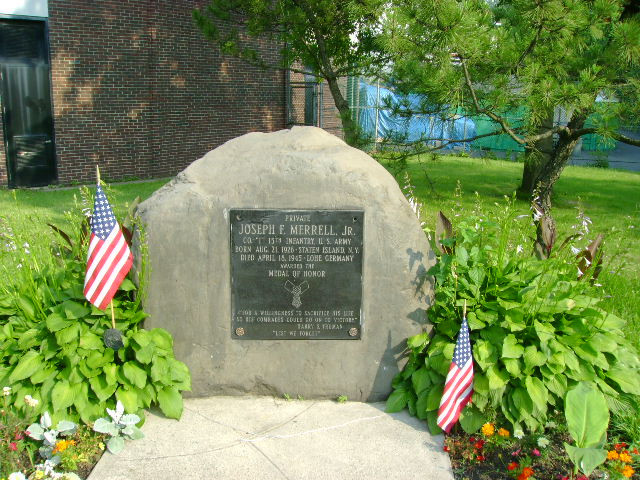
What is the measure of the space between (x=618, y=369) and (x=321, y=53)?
26.6 feet

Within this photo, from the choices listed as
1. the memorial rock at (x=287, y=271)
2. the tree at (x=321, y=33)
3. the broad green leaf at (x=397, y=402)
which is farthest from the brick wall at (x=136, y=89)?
the broad green leaf at (x=397, y=402)

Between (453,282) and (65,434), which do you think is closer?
(65,434)

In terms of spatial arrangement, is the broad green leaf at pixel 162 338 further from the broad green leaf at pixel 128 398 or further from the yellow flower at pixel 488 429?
the yellow flower at pixel 488 429

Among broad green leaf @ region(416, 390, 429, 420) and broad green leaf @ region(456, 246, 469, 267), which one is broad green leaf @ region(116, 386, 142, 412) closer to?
broad green leaf @ region(416, 390, 429, 420)

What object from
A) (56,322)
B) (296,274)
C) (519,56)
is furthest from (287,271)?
(519,56)

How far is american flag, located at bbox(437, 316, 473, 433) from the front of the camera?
3885 mm

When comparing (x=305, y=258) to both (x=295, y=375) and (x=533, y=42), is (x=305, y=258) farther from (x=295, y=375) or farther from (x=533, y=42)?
(x=533, y=42)

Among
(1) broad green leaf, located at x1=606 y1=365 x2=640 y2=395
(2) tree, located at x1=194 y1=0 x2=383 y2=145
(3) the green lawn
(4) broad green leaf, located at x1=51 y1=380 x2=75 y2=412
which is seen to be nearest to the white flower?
(1) broad green leaf, located at x1=606 y1=365 x2=640 y2=395

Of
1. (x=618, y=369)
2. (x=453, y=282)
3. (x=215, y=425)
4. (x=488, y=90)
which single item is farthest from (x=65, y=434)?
(x=488, y=90)

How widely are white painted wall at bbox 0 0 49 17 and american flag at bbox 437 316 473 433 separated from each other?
12.0 metres

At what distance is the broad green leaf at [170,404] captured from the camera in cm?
411

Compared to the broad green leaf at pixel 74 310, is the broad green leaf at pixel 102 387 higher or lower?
lower

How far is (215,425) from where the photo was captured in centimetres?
414

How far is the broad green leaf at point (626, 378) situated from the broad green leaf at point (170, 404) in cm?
267
